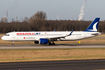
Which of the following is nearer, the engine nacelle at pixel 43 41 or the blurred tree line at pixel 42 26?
the engine nacelle at pixel 43 41

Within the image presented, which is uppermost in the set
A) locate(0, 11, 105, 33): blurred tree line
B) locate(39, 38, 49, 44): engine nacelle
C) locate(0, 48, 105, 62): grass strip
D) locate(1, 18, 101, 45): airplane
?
locate(0, 11, 105, 33): blurred tree line

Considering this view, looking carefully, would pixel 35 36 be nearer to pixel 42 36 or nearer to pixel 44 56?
pixel 42 36

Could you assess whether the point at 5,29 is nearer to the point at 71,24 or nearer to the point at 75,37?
the point at 71,24

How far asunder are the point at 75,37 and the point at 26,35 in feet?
46.3

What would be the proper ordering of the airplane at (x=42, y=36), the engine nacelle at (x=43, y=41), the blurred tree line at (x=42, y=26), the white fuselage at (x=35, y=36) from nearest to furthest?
1. the engine nacelle at (x=43, y=41)
2. the airplane at (x=42, y=36)
3. the white fuselage at (x=35, y=36)
4. the blurred tree line at (x=42, y=26)

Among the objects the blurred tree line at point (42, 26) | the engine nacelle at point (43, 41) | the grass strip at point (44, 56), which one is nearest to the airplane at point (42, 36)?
the engine nacelle at point (43, 41)

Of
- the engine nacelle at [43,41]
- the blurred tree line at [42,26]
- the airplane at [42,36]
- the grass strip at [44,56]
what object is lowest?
the grass strip at [44,56]

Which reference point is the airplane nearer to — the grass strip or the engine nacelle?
the engine nacelle

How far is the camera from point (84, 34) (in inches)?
1897

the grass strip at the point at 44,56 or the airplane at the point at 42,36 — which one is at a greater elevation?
the airplane at the point at 42,36

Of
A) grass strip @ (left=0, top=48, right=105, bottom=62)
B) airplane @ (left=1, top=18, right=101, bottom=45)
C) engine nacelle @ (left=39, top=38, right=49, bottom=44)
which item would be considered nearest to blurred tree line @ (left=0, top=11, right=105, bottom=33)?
airplane @ (left=1, top=18, right=101, bottom=45)

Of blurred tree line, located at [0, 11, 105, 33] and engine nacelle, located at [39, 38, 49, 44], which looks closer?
engine nacelle, located at [39, 38, 49, 44]

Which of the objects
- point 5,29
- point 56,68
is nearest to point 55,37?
point 56,68

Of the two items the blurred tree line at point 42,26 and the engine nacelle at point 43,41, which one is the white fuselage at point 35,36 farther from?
the blurred tree line at point 42,26
